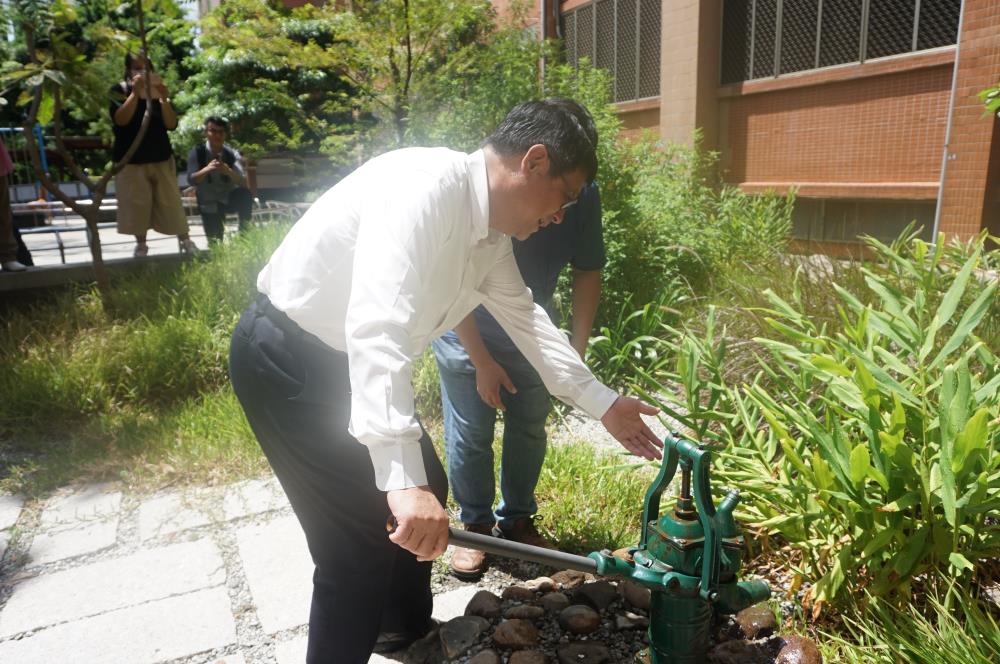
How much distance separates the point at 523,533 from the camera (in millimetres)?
2957

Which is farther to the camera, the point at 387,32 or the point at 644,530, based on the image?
the point at 387,32

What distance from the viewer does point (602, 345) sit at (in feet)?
15.1

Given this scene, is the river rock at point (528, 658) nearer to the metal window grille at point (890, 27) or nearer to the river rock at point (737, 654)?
the river rock at point (737, 654)

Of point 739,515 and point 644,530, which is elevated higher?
point 644,530

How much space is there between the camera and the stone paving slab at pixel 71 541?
10.5ft

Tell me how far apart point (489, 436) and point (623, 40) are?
10.2 metres

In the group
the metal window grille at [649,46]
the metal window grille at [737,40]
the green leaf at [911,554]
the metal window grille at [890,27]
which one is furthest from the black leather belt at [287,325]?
the metal window grille at [649,46]

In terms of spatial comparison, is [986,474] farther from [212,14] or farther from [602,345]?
[212,14]

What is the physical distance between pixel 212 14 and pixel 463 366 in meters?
7.96

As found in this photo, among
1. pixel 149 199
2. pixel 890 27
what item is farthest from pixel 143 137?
pixel 890 27

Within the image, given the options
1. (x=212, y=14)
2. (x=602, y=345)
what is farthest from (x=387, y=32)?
(x=602, y=345)

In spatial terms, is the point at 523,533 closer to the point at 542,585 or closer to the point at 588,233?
the point at 542,585

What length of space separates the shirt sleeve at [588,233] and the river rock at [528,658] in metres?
1.47

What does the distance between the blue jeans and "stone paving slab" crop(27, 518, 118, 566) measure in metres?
1.61
